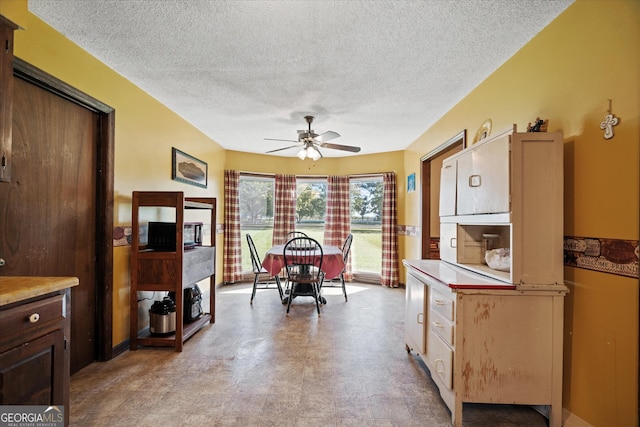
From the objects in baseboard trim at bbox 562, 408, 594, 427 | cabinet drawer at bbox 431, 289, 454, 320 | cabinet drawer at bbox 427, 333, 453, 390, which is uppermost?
cabinet drawer at bbox 431, 289, 454, 320

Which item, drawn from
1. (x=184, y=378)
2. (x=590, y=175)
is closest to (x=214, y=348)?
(x=184, y=378)

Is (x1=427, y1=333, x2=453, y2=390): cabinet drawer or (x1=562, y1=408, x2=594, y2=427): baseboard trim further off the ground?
(x1=427, y1=333, x2=453, y2=390): cabinet drawer

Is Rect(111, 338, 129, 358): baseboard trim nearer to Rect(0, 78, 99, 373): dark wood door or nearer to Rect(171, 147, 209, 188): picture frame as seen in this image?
Rect(0, 78, 99, 373): dark wood door

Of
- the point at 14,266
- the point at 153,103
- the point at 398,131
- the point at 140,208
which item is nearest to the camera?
the point at 14,266

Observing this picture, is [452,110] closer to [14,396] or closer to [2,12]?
[2,12]

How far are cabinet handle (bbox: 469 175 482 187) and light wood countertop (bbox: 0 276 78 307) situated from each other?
2.26 meters

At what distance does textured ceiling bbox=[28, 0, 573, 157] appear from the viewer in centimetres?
167

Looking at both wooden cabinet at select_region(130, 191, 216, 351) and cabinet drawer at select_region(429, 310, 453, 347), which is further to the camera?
wooden cabinet at select_region(130, 191, 216, 351)

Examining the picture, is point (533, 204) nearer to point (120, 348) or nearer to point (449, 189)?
point (449, 189)

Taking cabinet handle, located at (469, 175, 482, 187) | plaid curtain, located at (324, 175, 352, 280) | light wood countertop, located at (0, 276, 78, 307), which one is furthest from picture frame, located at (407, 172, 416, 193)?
light wood countertop, located at (0, 276, 78, 307)

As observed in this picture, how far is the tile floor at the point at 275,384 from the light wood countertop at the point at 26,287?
3.10ft

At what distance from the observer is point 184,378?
2.05 metres

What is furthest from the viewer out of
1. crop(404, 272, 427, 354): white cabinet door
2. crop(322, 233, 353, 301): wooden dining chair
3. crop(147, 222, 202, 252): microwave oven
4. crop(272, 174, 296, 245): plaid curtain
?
crop(272, 174, 296, 245): plaid curtain

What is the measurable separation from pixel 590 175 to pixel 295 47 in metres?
1.95
